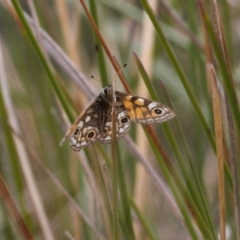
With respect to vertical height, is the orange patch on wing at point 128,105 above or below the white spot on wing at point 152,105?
above

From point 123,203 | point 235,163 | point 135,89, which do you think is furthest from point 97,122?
point 135,89

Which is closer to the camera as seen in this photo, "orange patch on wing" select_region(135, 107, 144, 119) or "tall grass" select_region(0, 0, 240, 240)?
"tall grass" select_region(0, 0, 240, 240)

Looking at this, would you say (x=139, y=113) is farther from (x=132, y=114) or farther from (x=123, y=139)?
(x=123, y=139)

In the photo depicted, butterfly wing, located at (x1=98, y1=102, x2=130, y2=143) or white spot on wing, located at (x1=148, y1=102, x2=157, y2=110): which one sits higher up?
white spot on wing, located at (x1=148, y1=102, x2=157, y2=110)

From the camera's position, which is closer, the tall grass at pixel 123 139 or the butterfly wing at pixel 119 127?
the tall grass at pixel 123 139

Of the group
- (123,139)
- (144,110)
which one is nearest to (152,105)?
(144,110)
